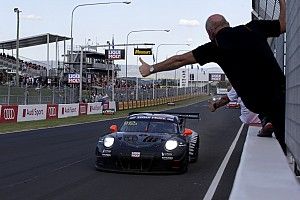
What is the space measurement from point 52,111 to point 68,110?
3214mm

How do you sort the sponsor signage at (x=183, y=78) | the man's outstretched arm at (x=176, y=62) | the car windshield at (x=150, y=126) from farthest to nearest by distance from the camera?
the sponsor signage at (x=183, y=78) → the car windshield at (x=150, y=126) → the man's outstretched arm at (x=176, y=62)

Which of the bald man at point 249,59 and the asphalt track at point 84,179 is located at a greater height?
the bald man at point 249,59

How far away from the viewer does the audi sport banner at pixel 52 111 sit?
3756 centimetres

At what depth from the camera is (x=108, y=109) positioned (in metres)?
48.2

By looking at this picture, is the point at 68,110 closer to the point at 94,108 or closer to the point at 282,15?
the point at 94,108

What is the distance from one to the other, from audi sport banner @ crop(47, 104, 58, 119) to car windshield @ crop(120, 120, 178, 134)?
24150 millimetres

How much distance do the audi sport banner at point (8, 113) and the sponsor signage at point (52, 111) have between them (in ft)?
16.1

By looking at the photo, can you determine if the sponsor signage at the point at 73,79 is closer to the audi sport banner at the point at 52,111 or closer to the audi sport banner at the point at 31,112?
the audi sport banner at the point at 52,111

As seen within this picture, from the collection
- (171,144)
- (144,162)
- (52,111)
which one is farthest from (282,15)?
(52,111)

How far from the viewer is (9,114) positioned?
31.7 meters

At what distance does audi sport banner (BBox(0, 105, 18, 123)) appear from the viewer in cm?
3095

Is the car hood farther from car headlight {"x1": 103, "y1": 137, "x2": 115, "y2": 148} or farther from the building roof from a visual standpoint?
the building roof

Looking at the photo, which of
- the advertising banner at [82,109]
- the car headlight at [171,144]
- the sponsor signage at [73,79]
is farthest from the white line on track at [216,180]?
the sponsor signage at [73,79]

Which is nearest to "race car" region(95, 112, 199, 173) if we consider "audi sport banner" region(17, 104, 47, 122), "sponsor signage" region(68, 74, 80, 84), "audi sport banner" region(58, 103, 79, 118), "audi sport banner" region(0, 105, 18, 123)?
"audi sport banner" region(0, 105, 18, 123)
